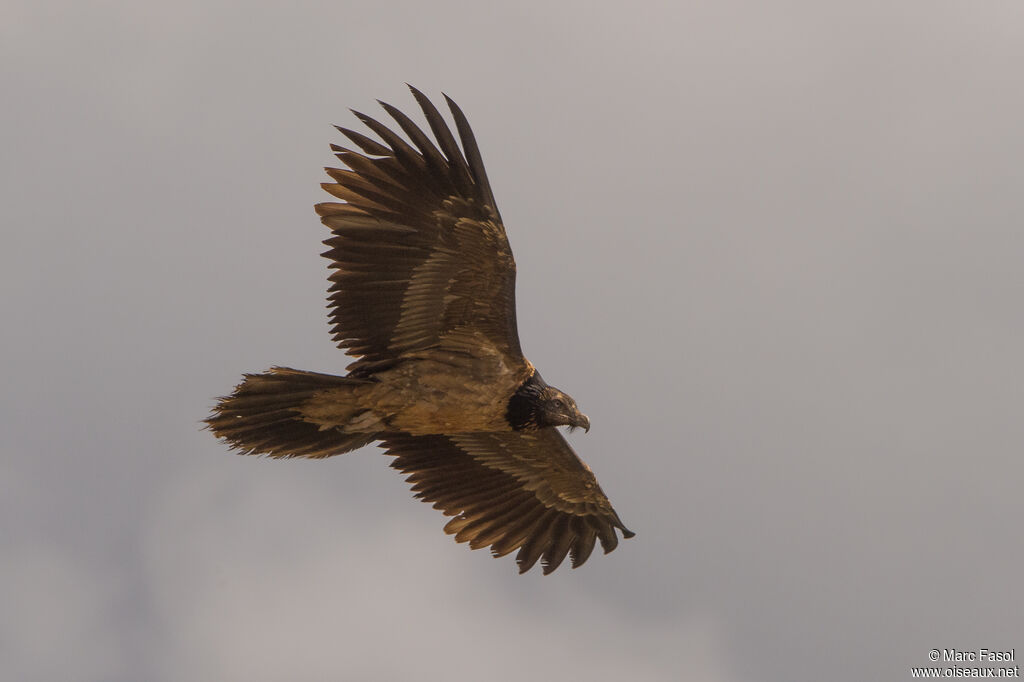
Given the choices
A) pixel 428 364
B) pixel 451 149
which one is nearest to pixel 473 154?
pixel 451 149

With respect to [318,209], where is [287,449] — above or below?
below

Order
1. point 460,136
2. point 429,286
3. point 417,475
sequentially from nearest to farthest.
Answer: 1. point 460,136
2. point 429,286
3. point 417,475

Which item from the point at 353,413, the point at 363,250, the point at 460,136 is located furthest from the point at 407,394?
the point at 460,136

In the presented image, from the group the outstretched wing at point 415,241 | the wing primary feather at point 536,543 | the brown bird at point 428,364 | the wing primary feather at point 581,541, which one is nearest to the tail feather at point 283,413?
the brown bird at point 428,364

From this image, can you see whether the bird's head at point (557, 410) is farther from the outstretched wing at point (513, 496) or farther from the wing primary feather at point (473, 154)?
the wing primary feather at point (473, 154)

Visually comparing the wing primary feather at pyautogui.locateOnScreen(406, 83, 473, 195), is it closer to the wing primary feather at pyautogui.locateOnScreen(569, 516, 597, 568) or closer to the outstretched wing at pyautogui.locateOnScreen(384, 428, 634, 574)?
the outstretched wing at pyautogui.locateOnScreen(384, 428, 634, 574)

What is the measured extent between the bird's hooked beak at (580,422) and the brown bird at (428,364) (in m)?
0.02

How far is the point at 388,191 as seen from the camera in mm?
12523

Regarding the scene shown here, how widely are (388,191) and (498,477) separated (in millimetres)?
3504

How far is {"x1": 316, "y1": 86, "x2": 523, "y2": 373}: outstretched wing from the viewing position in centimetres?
1237

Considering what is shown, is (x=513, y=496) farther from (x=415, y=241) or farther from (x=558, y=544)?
(x=415, y=241)

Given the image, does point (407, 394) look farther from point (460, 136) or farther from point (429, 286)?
point (460, 136)

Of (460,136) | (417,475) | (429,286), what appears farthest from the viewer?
(417,475)

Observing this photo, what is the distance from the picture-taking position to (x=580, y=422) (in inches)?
544
